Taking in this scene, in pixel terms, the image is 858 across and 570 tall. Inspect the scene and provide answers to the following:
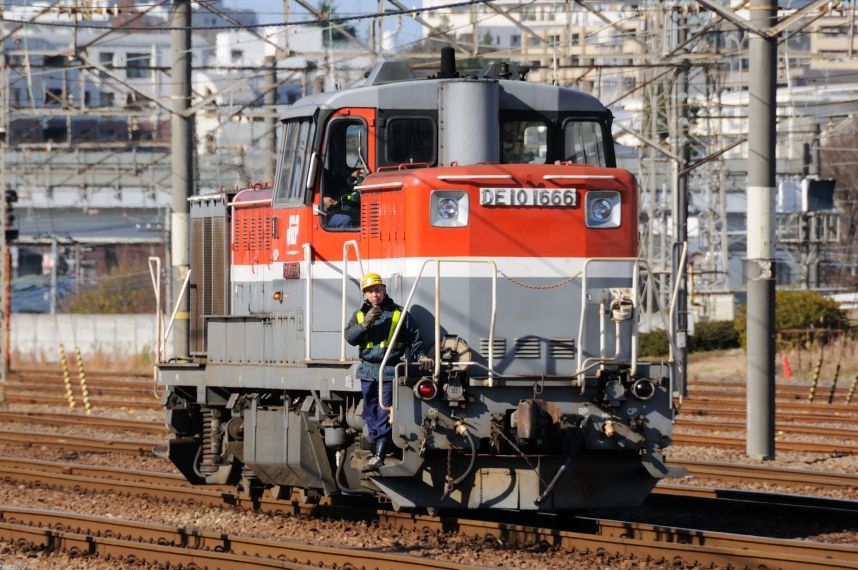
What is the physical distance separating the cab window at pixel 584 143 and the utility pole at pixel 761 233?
5263 mm

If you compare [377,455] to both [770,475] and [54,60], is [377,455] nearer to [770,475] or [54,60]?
[770,475]

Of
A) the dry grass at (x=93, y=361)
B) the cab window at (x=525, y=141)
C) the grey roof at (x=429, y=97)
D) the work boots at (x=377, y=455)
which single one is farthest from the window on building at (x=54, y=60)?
the work boots at (x=377, y=455)

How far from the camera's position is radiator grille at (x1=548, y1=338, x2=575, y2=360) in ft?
32.1

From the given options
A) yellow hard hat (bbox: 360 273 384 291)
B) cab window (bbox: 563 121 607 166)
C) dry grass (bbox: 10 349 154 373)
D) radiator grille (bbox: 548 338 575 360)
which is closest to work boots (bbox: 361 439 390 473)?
yellow hard hat (bbox: 360 273 384 291)

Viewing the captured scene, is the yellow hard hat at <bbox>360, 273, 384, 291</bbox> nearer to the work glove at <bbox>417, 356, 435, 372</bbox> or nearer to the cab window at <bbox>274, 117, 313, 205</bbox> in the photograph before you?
the work glove at <bbox>417, 356, 435, 372</bbox>

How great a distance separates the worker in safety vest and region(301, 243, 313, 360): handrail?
76cm

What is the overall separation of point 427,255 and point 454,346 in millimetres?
690

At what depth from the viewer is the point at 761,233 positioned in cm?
1530

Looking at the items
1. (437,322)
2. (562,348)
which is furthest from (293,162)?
(562,348)

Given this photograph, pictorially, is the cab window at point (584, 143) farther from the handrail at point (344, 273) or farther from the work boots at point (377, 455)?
the work boots at point (377, 455)

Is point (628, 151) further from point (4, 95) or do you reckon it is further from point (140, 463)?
point (140, 463)

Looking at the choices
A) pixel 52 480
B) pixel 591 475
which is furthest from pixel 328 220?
pixel 52 480

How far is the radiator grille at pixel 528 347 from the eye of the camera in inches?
383

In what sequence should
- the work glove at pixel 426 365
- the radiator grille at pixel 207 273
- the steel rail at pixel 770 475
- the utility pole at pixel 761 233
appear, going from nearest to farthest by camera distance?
the work glove at pixel 426 365 < the radiator grille at pixel 207 273 < the steel rail at pixel 770 475 < the utility pole at pixel 761 233
